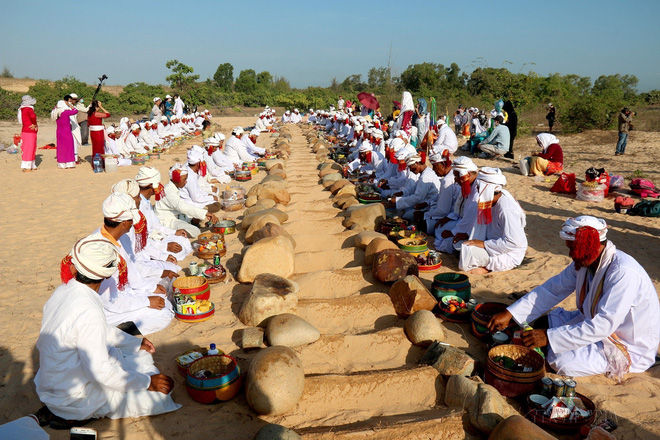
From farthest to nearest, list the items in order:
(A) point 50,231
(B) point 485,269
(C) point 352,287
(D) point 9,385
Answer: (A) point 50,231 → (B) point 485,269 → (C) point 352,287 → (D) point 9,385

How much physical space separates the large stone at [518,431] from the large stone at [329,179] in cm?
837

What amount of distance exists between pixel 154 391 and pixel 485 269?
14.2 feet

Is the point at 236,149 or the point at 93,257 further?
the point at 236,149

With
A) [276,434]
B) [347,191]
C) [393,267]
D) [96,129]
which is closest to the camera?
[276,434]

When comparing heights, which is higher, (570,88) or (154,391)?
(570,88)

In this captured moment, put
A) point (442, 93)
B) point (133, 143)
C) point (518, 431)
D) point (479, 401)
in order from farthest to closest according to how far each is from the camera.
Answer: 1. point (442, 93)
2. point (133, 143)
3. point (479, 401)
4. point (518, 431)

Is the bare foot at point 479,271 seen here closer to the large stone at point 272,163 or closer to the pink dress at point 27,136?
the large stone at point 272,163

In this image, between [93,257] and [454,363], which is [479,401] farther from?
[93,257]

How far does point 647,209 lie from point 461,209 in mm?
4214

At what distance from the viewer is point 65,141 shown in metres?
13.9

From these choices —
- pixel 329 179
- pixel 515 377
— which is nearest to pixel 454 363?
pixel 515 377

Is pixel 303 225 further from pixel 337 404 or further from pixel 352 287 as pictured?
pixel 337 404

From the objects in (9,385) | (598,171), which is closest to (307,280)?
(9,385)

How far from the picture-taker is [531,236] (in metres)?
7.68
